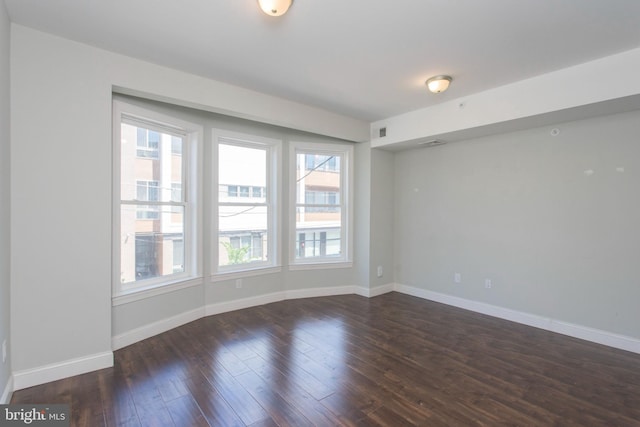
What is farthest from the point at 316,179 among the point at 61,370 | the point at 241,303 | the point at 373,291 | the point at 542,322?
the point at 61,370

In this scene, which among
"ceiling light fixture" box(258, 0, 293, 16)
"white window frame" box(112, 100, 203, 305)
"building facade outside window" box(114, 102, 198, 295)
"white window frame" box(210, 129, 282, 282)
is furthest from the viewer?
"white window frame" box(210, 129, 282, 282)

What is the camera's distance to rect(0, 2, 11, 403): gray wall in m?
2.05

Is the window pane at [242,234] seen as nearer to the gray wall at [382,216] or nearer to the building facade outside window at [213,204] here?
the building facade outside window at [213,204]

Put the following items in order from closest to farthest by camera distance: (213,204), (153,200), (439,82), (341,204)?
(439,82) < (153,200) < (213,204) < (341,204)

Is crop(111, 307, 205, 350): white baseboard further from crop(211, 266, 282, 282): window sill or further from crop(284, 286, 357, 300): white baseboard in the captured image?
crop(284, 286, 357, 300): white baseboard

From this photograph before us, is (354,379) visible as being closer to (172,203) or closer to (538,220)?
(172,203)

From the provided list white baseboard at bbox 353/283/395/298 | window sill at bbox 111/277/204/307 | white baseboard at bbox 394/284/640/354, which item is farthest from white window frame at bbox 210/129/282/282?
white baseboard at bbox 394/284/640/354

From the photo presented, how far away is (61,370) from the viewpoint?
2461mm

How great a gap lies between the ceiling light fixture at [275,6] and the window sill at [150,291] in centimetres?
281

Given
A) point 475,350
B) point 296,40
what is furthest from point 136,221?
point 475,350

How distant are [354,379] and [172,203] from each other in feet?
8.70

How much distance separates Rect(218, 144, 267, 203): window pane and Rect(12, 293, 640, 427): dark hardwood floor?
65.2 inches

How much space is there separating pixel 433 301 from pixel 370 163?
2.32 m

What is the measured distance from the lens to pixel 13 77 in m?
2.27
